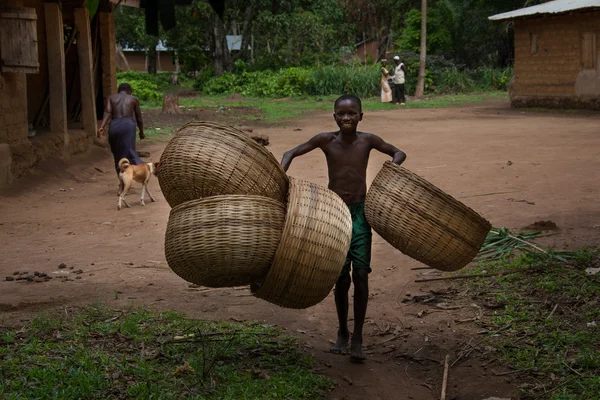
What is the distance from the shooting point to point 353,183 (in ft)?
16.5

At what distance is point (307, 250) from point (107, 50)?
1353 cm

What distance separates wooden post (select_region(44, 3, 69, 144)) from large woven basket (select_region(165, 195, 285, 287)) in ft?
32.3

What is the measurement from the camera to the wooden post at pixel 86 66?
14492mm

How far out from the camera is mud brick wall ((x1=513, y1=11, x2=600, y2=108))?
73.0 ft

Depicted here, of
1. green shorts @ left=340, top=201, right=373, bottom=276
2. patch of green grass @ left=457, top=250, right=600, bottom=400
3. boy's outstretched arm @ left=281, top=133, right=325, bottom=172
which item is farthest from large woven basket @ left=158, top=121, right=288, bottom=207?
patch of green grass @ left=457, top=250, right=600, bottom=400

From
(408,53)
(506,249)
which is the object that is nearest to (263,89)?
(408,53)

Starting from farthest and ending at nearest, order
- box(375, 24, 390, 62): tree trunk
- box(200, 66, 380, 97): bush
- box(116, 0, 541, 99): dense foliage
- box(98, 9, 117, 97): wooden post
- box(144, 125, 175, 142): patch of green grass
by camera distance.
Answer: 1. box(375, 24, 390, 62): tree trunk
2. box(116, 0, 541, 99): dense foliage
3. box(200, 66, 380, 97): bush
4. box(144, 125, 175, 142): patch of green grass
5. box(98, 9, 117, 97): wooden post

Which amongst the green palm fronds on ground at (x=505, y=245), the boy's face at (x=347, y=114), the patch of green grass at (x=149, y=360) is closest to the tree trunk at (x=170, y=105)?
the green palm fronds on ground at (x=505, y=245)

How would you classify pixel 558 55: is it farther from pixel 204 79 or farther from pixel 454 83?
pixel 204 79

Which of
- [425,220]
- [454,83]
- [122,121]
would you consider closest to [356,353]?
[425,220]

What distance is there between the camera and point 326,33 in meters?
39.4

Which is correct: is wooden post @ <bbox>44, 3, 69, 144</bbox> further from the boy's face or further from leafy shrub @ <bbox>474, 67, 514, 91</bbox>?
leafy shrub @ <bbox>474, 67, 514, 91</bbox>

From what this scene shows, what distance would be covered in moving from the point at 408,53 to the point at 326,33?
5.72 meters

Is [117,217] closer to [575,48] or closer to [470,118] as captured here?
[470,118]
